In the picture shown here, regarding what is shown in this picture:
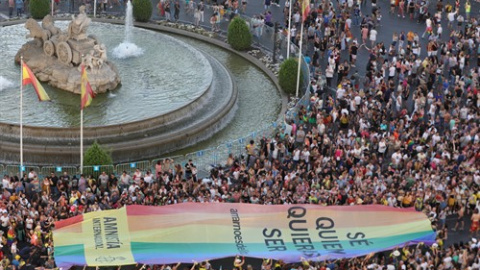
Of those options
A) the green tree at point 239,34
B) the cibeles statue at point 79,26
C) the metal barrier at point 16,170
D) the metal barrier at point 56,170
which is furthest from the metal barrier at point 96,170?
the green tree at point 239,34

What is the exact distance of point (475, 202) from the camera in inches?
1578

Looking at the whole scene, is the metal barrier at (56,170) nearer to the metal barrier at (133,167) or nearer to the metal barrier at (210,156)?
the metal barrier at (210,156)

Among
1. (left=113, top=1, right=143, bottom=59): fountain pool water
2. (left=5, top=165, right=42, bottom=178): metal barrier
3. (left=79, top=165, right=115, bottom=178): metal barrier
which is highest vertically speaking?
(left=113, top=1, right=143, bottom=59): fountain pool water

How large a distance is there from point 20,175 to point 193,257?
33.0 ft

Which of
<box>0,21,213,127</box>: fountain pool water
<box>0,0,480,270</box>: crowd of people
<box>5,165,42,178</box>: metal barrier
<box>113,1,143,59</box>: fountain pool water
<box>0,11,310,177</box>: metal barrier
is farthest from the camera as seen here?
<box>113,1,143,59</box>: fountain pool water

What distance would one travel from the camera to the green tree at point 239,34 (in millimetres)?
56500

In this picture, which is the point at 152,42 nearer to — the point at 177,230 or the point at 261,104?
the point at 261,104

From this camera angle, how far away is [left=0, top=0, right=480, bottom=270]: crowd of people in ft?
121

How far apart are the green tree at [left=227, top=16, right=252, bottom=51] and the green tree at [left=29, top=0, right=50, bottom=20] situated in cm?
1067

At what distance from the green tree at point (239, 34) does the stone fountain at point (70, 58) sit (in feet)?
33.6

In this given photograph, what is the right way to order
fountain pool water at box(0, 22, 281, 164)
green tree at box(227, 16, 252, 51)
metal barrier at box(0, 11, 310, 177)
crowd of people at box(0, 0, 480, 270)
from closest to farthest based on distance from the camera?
crowd of people at box(0, 0, 480, 270), metal barrier at box(0, 11, 310, 177), fountain pool water at box(0, 22, 281, 164), green tree at box(227, 16, 252, 51)

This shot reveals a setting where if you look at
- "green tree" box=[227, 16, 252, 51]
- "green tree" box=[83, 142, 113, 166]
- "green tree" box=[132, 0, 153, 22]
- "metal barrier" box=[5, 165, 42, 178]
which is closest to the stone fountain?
"metal barrier" box=[5, 165, 42, 178]

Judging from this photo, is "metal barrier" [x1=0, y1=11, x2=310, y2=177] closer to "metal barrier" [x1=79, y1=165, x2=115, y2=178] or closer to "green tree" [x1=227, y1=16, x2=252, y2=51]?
"metal barrier" [x1=79, y1=165, x2=115, y2=178]

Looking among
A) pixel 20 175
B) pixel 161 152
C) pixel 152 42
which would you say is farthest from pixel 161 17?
pixel 20 175
